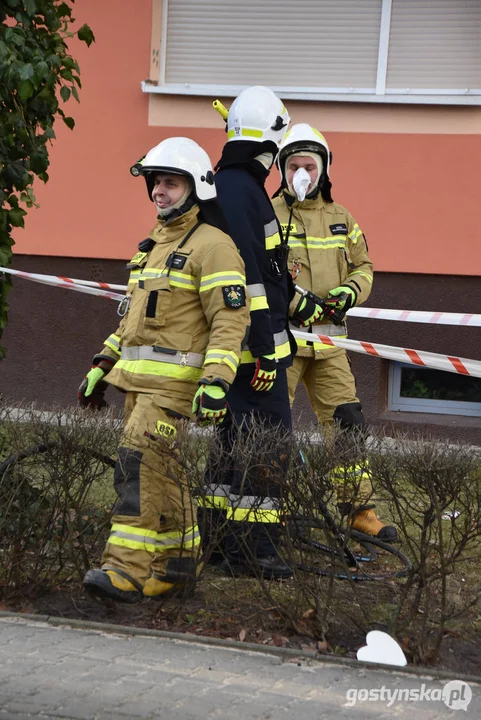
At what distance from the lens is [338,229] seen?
5.57m

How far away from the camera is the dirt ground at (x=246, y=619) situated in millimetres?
3746

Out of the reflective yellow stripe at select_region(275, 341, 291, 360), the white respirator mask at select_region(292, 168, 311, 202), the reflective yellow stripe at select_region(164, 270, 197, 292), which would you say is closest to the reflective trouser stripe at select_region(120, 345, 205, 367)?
the reflective yellow stripe at select_region(164, 270, 197, 292)

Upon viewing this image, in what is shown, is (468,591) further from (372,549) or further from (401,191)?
(401,191)

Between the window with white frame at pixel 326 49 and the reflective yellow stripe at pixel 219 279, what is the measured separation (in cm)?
433

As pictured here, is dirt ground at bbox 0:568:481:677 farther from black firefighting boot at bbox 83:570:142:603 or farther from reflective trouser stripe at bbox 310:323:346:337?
reflective trouser stripe at bbox 310:323:346:337

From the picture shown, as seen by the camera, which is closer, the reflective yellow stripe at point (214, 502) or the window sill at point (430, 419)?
the reflective yellow stripe at point (214, 502)

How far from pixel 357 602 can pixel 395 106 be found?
501 cm

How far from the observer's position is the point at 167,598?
4.05m

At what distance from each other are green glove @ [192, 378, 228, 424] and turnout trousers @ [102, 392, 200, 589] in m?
0.08

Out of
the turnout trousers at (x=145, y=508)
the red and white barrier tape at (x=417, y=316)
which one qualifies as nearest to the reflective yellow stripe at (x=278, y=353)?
the turnout trousers at (x=145, y=508)

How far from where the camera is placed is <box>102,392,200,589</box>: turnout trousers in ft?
13.0

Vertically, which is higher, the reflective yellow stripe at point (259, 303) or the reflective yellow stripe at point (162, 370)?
the reflective yellow stripe at point (259, 303)

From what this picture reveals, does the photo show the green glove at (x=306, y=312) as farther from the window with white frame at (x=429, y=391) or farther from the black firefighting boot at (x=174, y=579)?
the window with white frame at (x=429, y=391)

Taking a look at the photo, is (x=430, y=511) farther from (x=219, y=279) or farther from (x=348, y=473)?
(x=219, y=279)
